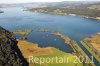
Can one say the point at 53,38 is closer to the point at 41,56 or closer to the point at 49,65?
the point at 41,56

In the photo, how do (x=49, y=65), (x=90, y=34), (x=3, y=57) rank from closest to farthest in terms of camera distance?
(x=3, y=57) < (x=49, y=65) < (x=90, y=34)

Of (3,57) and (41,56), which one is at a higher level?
(3,57)

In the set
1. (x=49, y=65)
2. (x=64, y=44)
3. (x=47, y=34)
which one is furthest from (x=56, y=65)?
(x=47, y=34)

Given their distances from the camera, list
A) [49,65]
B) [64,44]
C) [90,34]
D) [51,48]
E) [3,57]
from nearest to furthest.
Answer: [3,57] < [49,65] < [51,48] < [64,44] < [90,34]

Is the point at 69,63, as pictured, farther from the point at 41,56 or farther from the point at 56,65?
the point at 41,56

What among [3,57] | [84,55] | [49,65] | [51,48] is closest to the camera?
[3,57]

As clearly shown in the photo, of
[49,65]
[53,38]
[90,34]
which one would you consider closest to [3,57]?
[49,65]

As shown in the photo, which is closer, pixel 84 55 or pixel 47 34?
pixel 84 55

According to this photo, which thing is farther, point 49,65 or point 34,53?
point 34,53

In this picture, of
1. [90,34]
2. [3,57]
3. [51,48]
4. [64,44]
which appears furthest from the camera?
[90,34]
